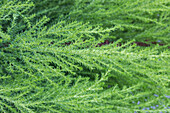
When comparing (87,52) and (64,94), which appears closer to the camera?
(87,52)

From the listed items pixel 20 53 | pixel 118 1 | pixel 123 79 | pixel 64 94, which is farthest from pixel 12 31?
pixel 123 79

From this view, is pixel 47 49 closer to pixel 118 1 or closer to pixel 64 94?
pixel 64 94

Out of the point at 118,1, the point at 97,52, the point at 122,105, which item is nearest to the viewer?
the point at 97,52

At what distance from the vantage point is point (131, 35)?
6.13ft

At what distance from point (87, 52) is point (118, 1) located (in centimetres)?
63

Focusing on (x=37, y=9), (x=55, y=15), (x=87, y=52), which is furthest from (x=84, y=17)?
(x=87, y=52)

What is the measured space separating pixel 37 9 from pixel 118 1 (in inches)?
28.7

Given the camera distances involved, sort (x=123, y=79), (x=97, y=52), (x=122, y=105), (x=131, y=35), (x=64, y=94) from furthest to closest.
Result: (x=131, y=35), (x=123, y=79), (x=122, y=105), (x=64, y=94), (x=97, y=52)

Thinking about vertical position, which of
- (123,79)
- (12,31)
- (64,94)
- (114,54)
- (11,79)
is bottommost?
(123,79)

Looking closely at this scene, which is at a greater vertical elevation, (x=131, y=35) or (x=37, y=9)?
Answer: (x=37, y=9)

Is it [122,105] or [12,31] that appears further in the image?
[122,105]

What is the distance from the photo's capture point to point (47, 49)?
1085 mm

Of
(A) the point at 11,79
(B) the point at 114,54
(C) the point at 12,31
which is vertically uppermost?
(C) the point at 12,31

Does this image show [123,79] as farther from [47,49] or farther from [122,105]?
[47,49]
